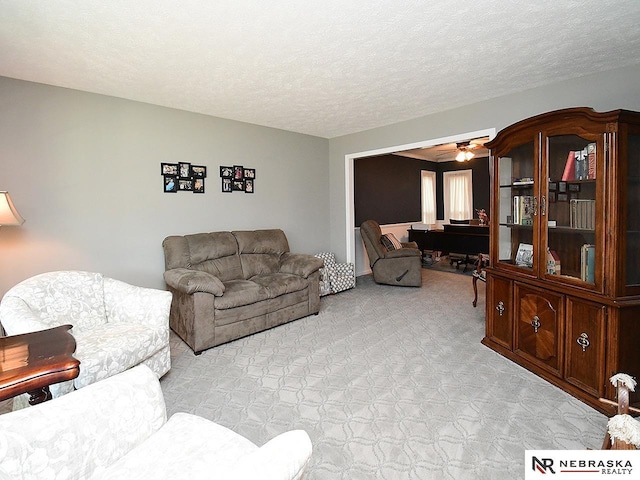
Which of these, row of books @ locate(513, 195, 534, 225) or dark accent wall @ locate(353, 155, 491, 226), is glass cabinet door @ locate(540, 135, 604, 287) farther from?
dark accent wall @ locate(353, 155, 491, 226)

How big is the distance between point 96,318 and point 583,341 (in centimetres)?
366

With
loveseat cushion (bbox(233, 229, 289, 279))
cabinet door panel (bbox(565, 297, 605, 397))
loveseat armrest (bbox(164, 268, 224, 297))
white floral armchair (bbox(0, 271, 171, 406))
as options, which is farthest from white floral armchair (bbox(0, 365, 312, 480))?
loveseat cushion (bbox(233, 229, 289, 279))

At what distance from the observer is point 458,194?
9039 millimetres

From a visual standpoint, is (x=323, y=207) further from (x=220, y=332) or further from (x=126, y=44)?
(x=126, y=44)

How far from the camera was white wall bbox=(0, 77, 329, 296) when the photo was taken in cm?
317

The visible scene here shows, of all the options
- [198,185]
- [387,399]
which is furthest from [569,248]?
[198,185]

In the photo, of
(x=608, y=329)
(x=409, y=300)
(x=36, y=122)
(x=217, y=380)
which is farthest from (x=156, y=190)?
(x=608, y=329)

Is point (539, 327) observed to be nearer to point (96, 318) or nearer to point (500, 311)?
point (500, 311)

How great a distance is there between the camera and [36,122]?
3.22m

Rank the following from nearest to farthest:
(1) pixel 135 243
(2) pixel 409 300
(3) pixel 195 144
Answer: (1) pixel 135 243, (3) pixel 195 144, (2) pixel 409 300

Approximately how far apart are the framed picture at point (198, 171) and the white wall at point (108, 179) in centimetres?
7

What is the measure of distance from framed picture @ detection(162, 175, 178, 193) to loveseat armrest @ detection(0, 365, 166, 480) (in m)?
3.02

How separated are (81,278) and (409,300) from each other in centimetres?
397

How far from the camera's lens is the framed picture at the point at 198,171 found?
4305 mm
